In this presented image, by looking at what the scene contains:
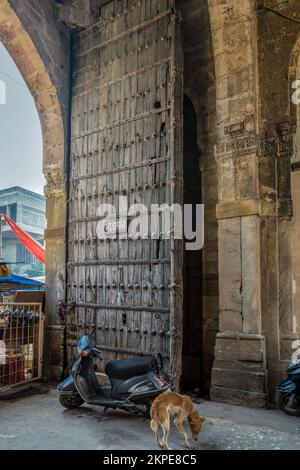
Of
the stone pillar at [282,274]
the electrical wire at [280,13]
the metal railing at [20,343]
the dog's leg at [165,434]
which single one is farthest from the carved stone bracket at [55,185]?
the dog's leg at [165,434]

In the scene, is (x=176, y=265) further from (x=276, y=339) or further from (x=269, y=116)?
(x=269, y=116)

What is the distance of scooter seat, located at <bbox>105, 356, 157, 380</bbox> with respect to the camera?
4.38 meters

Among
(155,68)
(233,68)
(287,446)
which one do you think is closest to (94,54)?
(155,68)

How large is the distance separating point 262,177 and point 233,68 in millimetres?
1540

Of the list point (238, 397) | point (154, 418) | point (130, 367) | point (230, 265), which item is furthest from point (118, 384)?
point (230, 265)

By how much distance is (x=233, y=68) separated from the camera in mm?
5422

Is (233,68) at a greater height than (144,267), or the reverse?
(233,68)

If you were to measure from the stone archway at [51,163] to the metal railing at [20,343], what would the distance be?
Answer: 0.25 m

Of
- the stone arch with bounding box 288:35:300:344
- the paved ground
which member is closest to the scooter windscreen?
the paved ground

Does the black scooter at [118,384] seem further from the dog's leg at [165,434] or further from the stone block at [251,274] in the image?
the stone block at [251,274]

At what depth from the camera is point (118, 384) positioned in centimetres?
444

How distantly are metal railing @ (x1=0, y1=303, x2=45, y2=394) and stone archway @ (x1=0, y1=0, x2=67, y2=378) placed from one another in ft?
0.84

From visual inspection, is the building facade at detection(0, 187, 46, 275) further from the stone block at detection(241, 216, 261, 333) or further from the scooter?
the scooter

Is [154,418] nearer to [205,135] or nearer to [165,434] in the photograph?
[165,434]
